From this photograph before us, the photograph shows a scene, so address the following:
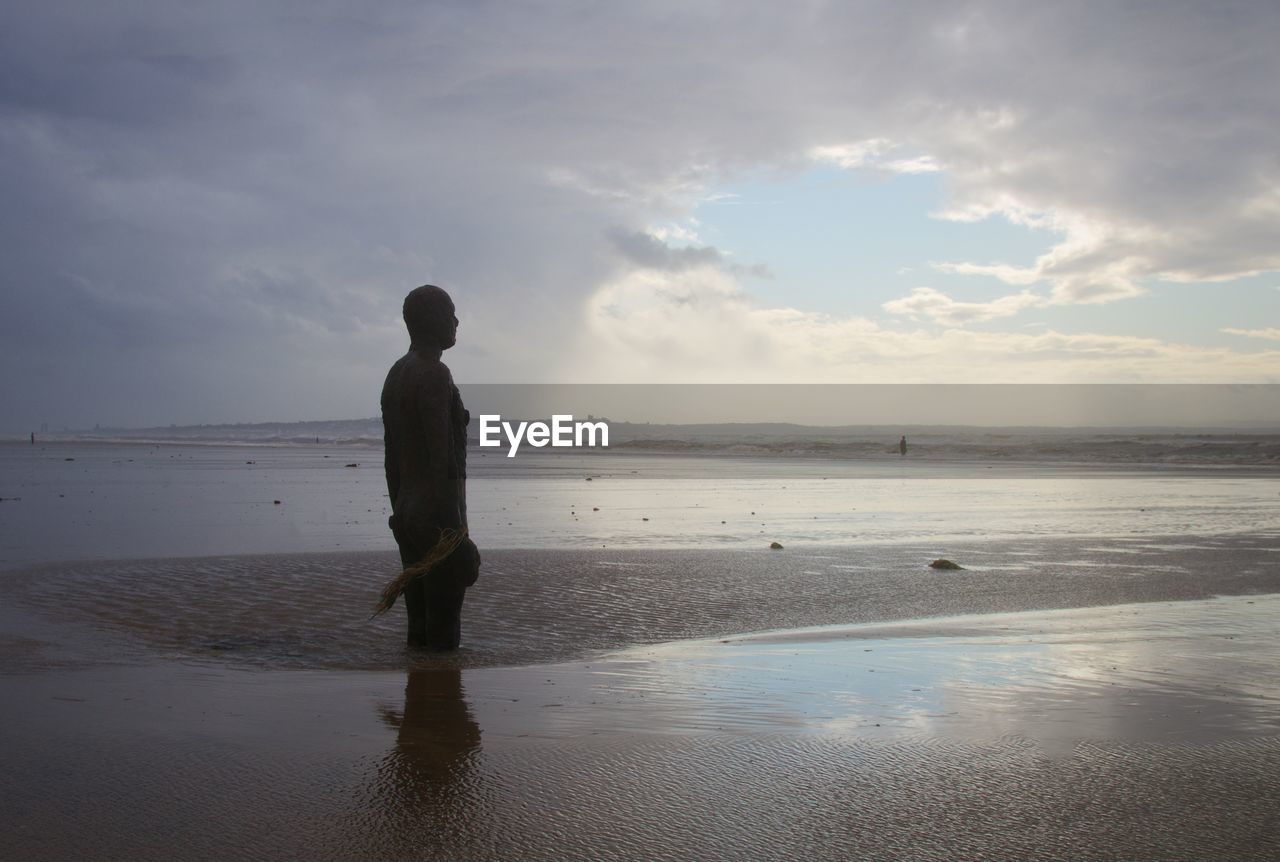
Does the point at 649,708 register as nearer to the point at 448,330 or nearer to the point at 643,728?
the point at 643,728

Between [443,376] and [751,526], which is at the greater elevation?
[443,376]

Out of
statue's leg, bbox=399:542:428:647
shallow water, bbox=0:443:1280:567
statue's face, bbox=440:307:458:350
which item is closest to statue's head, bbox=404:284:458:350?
statue's face, bbox=440:307:458:350

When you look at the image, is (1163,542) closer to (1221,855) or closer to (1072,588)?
(1072,588)

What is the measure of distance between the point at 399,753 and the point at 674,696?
1.83 metres

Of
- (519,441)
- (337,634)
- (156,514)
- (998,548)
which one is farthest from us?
(519,441)

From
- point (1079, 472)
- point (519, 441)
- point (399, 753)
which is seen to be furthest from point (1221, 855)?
point (519, 441)

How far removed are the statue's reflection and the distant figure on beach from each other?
137 cm

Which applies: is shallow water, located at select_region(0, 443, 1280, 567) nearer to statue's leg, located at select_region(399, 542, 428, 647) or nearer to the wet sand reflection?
statue's leg, located at select_region(399, 542, 428, 647)

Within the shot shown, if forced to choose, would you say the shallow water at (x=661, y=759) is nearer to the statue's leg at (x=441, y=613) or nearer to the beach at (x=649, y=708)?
the beach at (x=649, y=708)

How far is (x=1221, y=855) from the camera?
3.65 m

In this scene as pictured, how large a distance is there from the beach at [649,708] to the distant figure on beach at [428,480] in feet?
1.31

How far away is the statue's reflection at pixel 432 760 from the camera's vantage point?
4113mm

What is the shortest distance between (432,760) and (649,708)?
1451 mm

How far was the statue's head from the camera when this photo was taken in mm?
8016
